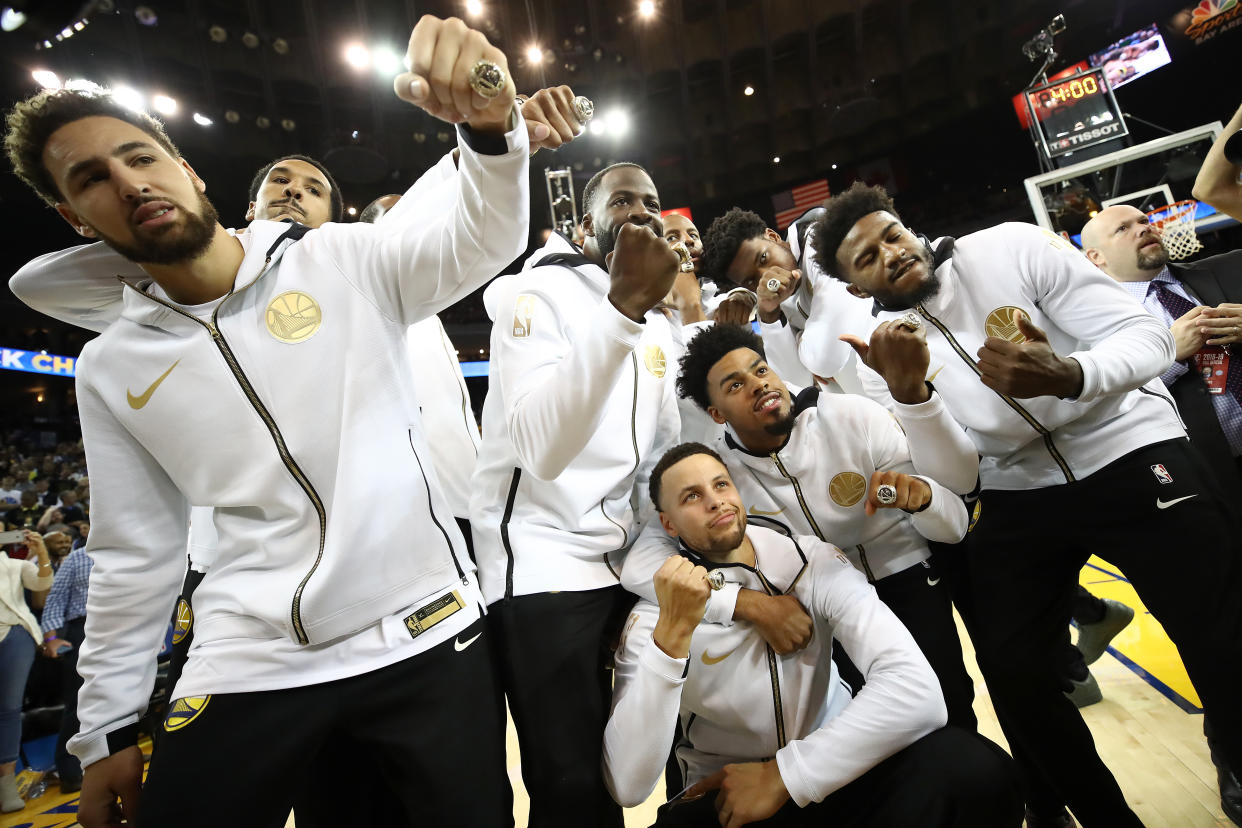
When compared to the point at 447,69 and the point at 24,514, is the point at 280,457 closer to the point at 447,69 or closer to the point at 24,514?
the point at 447,69

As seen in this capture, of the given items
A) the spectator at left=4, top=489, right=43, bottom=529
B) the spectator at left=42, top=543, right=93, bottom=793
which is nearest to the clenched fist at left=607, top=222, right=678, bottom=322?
the spectator at left=42, top=543, right=93, bottom=793

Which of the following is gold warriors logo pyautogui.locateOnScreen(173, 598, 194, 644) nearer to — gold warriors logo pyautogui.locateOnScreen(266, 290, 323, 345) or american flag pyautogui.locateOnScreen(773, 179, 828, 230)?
gold warriors logo pyautogui.locateOnScreen(266, 290, 323, 345)

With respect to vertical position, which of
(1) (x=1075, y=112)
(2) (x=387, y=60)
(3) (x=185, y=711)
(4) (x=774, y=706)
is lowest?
(4) (x=774, y=706)

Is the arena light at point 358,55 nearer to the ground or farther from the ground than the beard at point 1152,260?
farther from the ground

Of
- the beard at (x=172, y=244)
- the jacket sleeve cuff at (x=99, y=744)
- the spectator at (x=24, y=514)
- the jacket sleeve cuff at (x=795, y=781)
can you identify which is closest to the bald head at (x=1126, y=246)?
the jacket sleeve cuff at (x=795, y=781)

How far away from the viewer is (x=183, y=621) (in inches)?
61.3

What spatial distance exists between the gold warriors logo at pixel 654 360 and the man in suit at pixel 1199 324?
6.97ft

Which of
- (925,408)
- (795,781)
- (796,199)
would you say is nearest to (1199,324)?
(925,408)

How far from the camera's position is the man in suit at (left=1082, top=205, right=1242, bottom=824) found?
254 centimetres

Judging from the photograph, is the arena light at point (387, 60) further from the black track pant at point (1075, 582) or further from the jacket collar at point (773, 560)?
the black track pant at point (1075, 582)

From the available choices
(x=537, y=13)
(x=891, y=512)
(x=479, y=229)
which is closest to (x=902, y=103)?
(x=537, y=13)

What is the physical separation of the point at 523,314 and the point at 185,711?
1097 mm

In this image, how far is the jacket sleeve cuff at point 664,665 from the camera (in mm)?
1546

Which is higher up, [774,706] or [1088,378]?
[1088,378]
